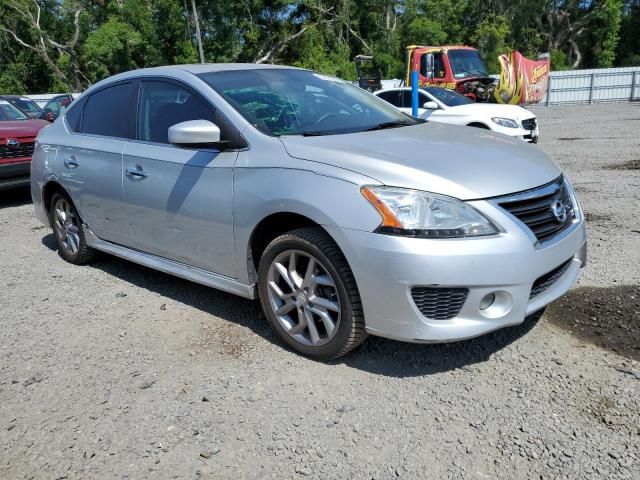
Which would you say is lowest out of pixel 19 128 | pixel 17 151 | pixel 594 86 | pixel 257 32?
pixel 594 86

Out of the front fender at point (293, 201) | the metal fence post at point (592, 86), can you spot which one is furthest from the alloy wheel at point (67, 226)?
the metal fence post at point (592, 86)

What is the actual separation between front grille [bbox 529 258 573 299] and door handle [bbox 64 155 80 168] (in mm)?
3786

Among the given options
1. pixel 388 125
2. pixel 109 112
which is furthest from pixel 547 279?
pixel 109 112

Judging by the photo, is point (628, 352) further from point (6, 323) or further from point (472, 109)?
point (472, 109)

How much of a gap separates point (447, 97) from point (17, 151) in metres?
8.46

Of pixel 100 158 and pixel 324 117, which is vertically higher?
pixel 324 117

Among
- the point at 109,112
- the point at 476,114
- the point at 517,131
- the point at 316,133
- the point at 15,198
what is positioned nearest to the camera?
the point at 316,133

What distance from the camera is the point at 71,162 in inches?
196

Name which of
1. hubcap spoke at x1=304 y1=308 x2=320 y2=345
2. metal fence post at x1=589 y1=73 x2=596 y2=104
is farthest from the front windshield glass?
metal fence post at x1=589 y1=73 x2=596 y2=104

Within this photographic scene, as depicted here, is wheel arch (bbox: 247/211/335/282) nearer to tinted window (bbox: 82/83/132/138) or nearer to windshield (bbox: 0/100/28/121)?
tinted window (bbox: 82/83/132/138)

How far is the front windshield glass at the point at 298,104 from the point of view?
3.71 metres

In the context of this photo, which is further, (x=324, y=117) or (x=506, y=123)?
(x=506, y=123)

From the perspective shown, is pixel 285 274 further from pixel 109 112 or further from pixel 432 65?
pixel 432 65

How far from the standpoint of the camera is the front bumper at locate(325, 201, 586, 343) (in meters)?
2.82
